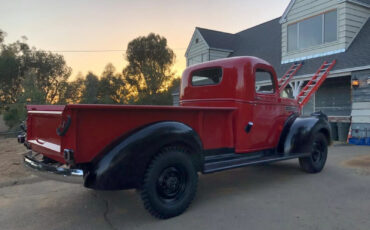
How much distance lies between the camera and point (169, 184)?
3258mm

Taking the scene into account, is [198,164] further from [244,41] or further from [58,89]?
[58,89]

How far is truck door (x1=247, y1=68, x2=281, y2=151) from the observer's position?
178 inches

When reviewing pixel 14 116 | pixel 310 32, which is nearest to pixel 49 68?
pixel 14 116

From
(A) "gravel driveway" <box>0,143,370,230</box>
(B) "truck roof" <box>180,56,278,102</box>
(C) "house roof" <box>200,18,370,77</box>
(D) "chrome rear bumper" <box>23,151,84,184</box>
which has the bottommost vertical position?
(A) "gravel driveway" <box>0,143,370,230</box>

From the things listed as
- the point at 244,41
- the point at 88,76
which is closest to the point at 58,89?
the point at 88,76

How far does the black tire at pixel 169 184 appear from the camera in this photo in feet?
9.98

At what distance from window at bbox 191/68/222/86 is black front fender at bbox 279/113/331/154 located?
5.25 ft

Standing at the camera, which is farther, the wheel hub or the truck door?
the truck door

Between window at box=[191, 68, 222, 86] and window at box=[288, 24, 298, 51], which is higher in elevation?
window at box=[288, 24, 298, 51]

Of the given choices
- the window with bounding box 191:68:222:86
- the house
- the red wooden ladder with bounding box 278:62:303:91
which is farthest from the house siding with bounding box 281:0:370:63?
the window with bounding box 191:68:222:86

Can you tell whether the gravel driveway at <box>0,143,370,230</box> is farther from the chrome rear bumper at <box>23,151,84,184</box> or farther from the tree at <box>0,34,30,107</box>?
the tree at <box>0,34,30,107</box>

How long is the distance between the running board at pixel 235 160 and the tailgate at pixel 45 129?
1854 mm

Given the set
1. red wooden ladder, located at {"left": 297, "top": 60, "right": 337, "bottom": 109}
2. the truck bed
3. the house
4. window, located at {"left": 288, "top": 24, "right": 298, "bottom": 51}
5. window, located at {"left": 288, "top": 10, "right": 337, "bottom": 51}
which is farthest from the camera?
window, located at {"left": 288, "top": 24, "right": 298, "bottom": 51}

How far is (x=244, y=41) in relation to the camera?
18.0 m
